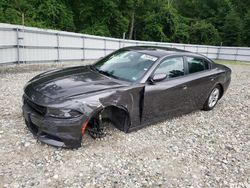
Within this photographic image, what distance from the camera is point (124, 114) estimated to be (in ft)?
13.0

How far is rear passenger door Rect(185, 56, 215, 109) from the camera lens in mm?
5145

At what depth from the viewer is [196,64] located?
17.9 feet

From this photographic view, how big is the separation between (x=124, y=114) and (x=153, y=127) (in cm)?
96

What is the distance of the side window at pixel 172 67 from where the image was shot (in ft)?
14.9

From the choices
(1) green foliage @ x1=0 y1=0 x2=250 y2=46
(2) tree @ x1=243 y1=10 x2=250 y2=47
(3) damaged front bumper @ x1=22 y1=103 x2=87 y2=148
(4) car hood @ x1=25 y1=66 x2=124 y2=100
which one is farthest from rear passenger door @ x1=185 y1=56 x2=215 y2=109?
(2) tree @ x1=243 y1=10 x2=250 y2=47

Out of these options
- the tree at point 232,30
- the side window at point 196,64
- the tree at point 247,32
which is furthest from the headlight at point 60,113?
the tree at point 247,32

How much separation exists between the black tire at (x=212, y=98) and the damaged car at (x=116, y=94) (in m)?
0.19

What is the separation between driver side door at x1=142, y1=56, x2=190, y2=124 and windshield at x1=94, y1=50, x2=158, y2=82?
23cm

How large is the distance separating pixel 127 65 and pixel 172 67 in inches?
37.2

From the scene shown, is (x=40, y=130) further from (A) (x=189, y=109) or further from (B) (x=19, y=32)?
(B) (x=19, y=32)

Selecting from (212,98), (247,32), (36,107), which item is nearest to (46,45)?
(212,98)

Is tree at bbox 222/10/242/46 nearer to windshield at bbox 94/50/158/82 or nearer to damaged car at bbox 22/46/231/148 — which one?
damaged car at bbox 22/46/231/148

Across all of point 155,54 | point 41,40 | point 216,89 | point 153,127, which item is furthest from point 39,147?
point 41,40

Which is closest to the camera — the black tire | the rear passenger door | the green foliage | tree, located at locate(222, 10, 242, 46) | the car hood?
the car hood
